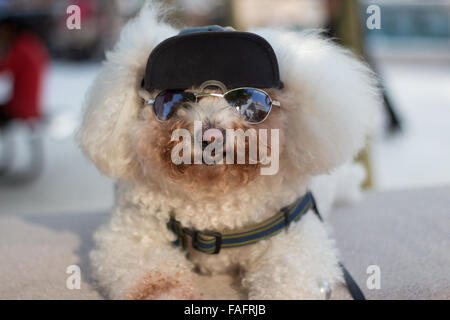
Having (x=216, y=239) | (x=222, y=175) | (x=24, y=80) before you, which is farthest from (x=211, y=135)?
(x=24, y=80)

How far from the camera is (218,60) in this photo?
3.48 ft

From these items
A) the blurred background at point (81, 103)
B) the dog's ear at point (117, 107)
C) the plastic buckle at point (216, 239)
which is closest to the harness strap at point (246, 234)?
the plastic buckle at point (216, 239)

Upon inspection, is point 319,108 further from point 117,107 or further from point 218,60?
point 117,107

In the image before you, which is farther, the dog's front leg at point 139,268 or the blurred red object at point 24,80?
the blurred red object at point 24,80

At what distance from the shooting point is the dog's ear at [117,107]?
1.18 metres

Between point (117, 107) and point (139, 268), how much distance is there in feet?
1.35

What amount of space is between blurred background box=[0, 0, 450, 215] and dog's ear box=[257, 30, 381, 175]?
24 centimetres

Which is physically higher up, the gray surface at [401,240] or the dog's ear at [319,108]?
the dog's ear at [319,108]

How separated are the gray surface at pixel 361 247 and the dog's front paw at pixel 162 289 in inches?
5.2

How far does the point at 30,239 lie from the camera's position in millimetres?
1576

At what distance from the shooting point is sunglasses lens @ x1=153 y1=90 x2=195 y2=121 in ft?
3.56

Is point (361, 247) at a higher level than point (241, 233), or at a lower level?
lower

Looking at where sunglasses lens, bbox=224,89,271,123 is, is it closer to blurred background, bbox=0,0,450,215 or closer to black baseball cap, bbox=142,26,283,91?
black baseball cap, bbox=142,26,283,91

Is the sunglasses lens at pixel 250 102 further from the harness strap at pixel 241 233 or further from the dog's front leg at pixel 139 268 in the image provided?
the dog's front leg at pixel 139 268
